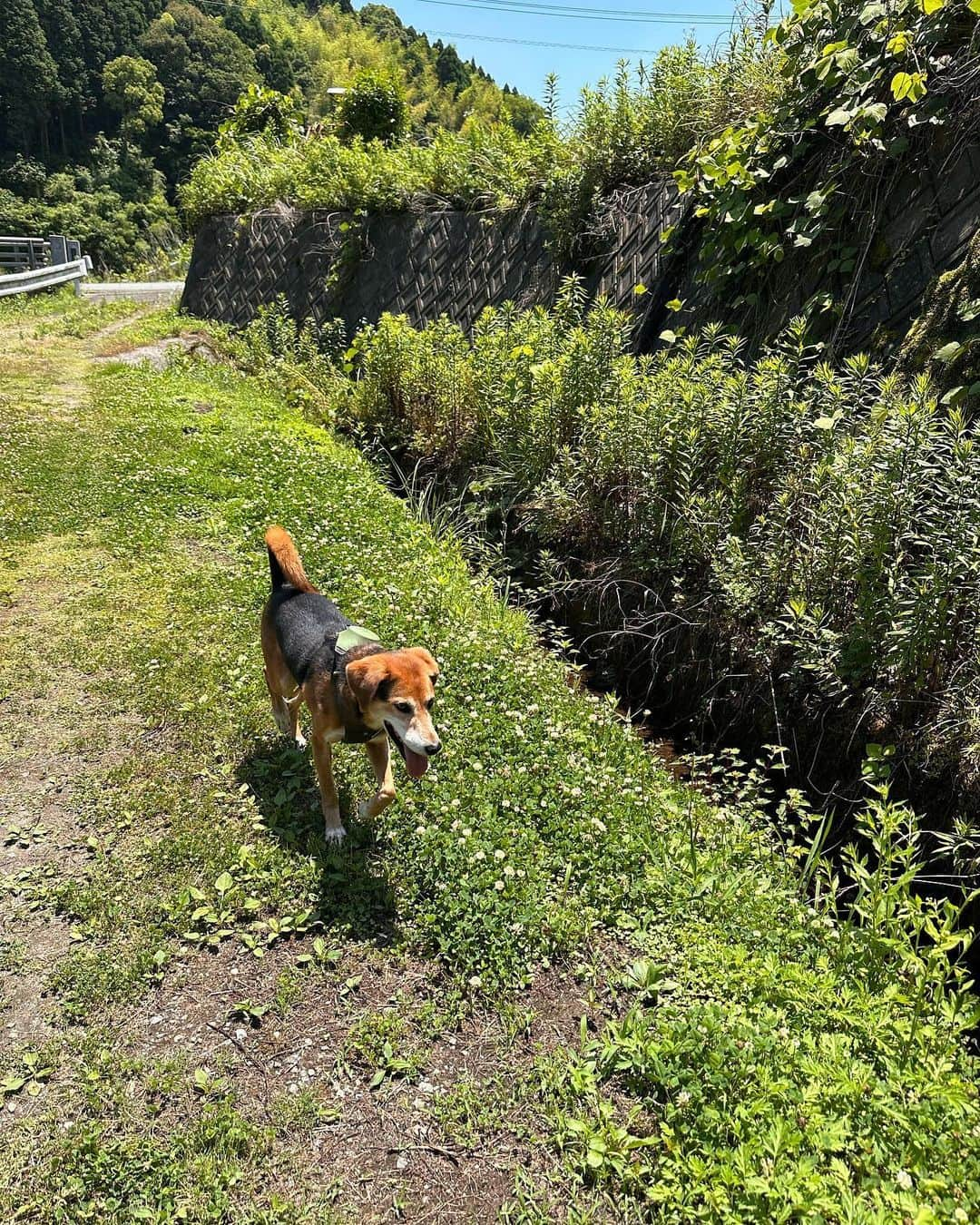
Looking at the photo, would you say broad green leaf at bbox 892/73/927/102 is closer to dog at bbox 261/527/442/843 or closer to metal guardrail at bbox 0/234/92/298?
dog at bbox 261/527/442/843

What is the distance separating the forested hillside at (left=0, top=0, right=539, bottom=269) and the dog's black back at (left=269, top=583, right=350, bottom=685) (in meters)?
58.6

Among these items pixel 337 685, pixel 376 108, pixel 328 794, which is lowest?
pixel 328 794

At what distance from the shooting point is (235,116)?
18141 mm

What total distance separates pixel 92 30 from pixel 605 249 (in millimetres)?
81715

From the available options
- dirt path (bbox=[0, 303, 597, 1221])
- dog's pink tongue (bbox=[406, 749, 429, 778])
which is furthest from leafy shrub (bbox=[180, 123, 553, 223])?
dirt path (bbox=[0, 303, 597, 1221])

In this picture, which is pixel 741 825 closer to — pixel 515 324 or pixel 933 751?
pixel 933 751

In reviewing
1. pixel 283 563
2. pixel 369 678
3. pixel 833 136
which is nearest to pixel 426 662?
pixel 369 678

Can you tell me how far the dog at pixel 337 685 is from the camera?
2.90 m

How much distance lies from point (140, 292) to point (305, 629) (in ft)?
68.5

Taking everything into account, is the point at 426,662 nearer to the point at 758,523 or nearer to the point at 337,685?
the point at 337,685

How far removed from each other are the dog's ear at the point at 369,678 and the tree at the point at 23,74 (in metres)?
79.6

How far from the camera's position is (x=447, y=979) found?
2.88m

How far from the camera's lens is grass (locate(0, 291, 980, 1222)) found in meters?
2.16

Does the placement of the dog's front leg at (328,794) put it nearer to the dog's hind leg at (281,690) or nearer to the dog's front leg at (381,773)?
the dog's front leg at (381,773)
